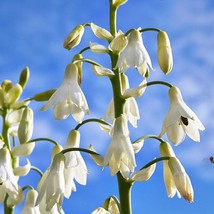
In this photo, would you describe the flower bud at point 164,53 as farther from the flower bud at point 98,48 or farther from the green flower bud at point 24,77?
the green flower bud at point 24,77

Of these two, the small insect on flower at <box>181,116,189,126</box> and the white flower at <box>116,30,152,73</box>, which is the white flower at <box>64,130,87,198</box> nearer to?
the white flower at <box>116,30,152,73</box>

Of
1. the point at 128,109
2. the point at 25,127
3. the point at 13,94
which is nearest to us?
the point at 128,109

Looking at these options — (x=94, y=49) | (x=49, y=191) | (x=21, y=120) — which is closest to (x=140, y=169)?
(x=49, y=191)

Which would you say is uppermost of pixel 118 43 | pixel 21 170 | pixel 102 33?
pixel 102 33

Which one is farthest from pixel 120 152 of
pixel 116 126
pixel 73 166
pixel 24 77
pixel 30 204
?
pixel 24 77

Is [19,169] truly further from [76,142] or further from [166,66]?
[166,66]

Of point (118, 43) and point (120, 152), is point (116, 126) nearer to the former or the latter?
point (120, 152)
